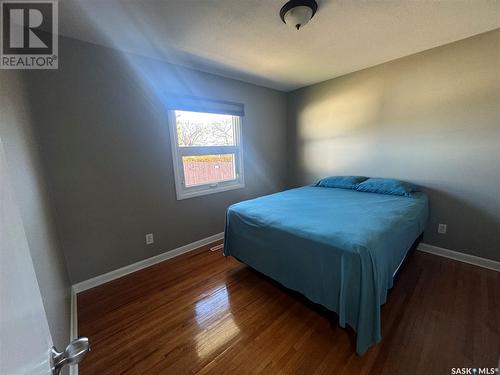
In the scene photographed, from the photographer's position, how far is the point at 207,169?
291cm

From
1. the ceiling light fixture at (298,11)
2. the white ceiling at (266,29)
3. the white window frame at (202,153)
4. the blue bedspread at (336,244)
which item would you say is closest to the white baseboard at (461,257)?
the blue bedspread at (336,244)

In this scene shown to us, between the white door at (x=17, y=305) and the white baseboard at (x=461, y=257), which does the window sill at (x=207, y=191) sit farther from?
the white baseboard at (x=461, y=257)

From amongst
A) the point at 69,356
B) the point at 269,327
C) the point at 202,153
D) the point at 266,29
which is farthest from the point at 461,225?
the point at 69,356

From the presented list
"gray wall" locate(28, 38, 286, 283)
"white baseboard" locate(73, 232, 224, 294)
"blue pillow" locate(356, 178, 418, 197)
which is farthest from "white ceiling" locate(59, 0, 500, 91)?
"white baseboard" locate(73, 232, 224, 294)

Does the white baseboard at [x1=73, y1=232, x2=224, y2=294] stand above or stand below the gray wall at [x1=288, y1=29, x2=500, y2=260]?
below

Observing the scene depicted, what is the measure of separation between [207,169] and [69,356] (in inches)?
97.3

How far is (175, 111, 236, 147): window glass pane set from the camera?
8.59 ft

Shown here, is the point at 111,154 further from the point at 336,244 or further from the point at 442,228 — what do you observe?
the point at 442,228

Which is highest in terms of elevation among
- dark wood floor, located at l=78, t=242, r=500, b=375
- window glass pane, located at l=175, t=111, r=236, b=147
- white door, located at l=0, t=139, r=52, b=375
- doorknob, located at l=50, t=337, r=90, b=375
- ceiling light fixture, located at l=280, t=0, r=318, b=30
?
ceiling light fixture, located at l=280, t=0, r=318, b=30

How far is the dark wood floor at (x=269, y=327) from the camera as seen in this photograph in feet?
A: 4.22

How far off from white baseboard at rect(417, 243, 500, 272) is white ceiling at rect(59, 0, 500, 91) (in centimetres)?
226

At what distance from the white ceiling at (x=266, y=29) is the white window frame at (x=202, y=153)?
772 mm

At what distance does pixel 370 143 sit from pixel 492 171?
1194 millimetres

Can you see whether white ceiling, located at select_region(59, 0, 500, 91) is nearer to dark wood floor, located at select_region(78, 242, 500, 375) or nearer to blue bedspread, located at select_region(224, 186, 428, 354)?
blue bedspread, located at select_region(224, 186, 428, 354)
